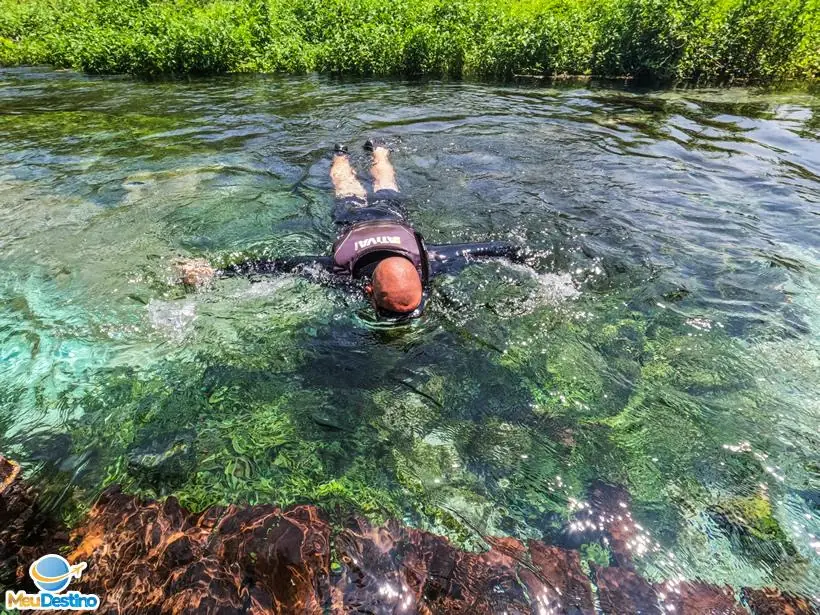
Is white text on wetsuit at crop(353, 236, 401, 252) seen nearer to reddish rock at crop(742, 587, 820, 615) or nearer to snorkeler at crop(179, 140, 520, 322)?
snorkeler at crop(179, 140, 520, 322)

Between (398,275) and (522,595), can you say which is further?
(398,275)

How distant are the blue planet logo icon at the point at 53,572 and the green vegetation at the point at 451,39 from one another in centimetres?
1314

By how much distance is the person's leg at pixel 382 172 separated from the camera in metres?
6.31

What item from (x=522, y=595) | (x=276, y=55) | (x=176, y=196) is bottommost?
(x=522, y=595)

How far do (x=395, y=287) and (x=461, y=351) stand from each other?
782mm

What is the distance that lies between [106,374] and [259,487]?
1.68m

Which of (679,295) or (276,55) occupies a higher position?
(276,55)

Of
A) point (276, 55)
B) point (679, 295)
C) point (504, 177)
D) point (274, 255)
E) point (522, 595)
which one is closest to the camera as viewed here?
point (522, 595)

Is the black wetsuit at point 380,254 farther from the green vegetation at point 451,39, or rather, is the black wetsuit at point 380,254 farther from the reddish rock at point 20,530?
the green vegetation at point 451,39

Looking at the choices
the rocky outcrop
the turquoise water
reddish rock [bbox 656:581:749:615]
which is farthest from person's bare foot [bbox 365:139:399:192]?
reddish rock [bbox 656:581:749:615]

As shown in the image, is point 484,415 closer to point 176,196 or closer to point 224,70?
point 176,196

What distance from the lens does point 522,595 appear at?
2.32 metres

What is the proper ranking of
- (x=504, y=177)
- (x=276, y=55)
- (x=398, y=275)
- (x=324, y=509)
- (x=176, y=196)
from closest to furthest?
(x=324, y=509)
(x=398, y=275)
(x=176, y=196)
(x=504, y=177)
(x=276, y=55)

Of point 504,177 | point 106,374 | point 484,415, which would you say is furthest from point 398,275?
point 504,177
